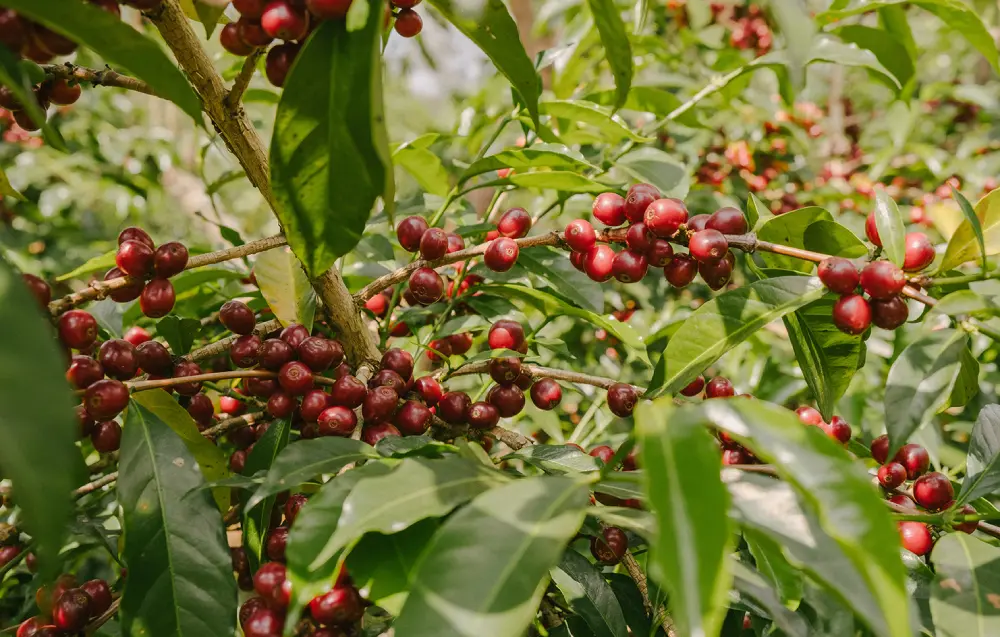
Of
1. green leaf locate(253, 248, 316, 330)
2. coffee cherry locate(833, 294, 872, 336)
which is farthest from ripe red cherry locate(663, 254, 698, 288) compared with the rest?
green leaf locate(253, 248, 316, 330)

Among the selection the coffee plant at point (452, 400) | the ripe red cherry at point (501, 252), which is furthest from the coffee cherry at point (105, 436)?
the ripe red cherry at point (501, 252)

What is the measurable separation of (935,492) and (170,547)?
3.54 ft

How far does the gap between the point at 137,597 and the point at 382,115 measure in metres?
0.63

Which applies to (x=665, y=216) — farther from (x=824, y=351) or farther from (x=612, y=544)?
(x=612, y=544)

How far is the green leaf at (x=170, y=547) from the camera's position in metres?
0.81

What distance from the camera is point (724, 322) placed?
91 cm

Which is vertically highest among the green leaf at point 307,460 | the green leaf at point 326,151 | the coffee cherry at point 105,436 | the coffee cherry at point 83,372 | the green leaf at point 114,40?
the green leaf at point 114,40

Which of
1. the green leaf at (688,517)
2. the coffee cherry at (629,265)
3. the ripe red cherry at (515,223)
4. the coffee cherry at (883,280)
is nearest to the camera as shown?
the green leaf at (688,517)

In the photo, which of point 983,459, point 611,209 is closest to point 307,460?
point 611,209

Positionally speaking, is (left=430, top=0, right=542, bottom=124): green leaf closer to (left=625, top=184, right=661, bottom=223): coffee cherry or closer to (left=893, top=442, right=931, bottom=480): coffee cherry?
(left=625, top=184, right=661, bottom=223): coffee cherry

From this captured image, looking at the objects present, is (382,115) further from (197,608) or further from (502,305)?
(502,305)

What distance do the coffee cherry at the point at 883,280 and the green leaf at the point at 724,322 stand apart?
0.06 m

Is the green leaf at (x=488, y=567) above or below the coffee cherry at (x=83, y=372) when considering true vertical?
below

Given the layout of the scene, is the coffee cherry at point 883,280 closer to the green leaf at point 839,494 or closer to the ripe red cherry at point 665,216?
the ripe red cherry at point 665,216
